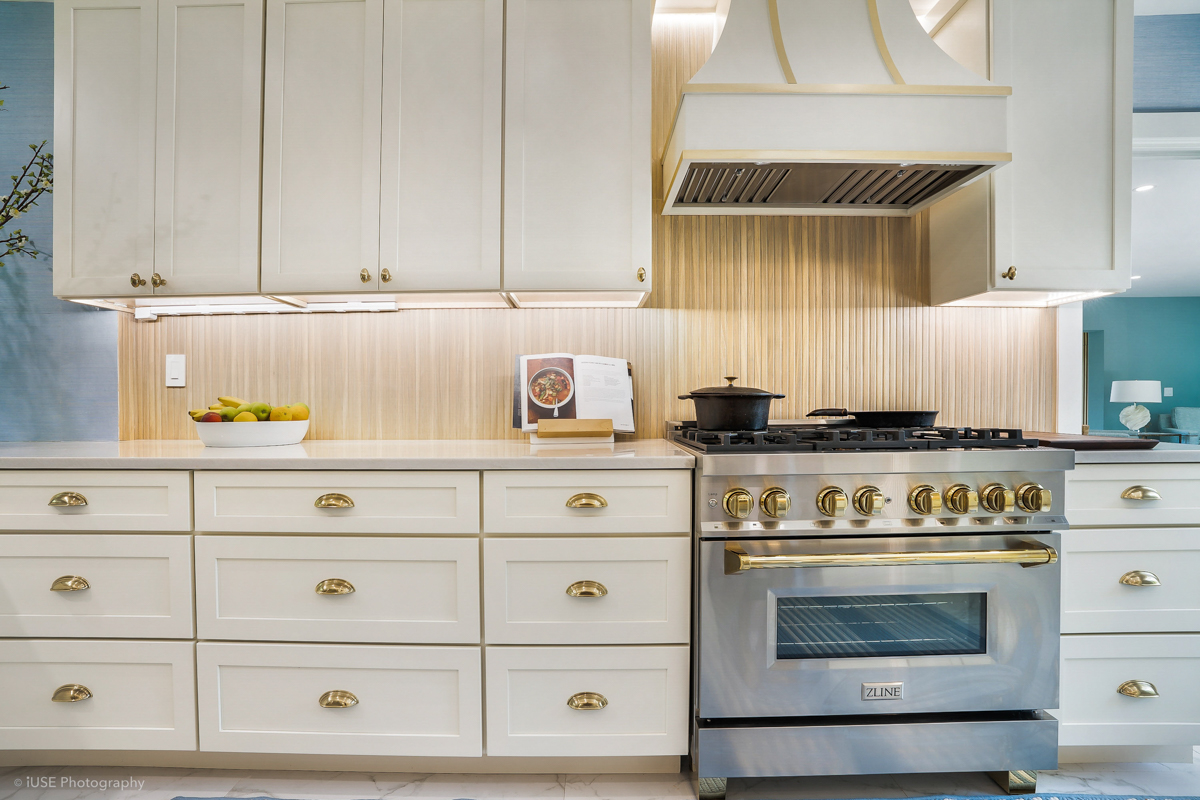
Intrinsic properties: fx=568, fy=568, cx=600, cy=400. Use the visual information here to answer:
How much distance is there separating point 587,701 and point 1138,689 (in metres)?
1.55

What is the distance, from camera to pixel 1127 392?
2.12m

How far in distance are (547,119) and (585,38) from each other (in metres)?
0.28

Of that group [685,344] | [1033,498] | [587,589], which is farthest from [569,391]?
[1033,498]

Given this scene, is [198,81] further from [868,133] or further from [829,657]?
[829,657]

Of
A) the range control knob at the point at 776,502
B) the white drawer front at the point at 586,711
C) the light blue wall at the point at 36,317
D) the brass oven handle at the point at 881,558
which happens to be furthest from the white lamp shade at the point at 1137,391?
the light blue wall at the point at 36,317

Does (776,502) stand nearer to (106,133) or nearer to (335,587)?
(335,587)

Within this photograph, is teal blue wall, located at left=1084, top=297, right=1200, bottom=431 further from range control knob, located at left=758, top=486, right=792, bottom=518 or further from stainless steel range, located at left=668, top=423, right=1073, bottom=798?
range control knob, located at left=758, top=486, right=792, bottom=518

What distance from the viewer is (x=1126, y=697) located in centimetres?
161

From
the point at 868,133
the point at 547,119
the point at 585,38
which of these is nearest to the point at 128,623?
the point at 547,119

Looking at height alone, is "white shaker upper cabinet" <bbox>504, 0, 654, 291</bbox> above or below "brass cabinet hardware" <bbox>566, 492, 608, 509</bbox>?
above

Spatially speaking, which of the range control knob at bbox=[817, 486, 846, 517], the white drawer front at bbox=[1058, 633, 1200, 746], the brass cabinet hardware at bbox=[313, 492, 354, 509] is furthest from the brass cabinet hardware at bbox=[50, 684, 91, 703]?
the white drawer front at bbox=[1058, 633, 1200, 746]

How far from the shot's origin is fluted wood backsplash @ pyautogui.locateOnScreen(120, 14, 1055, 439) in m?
2.14

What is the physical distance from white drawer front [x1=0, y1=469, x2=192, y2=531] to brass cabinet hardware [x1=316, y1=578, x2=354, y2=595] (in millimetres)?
404

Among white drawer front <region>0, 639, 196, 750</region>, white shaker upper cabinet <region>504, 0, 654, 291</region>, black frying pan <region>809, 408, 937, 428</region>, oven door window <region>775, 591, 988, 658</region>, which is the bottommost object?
white drawer front <region>0, 639, 196, 750</region>
